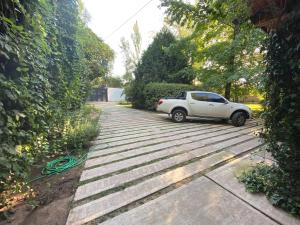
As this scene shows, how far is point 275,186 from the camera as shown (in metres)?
2.59

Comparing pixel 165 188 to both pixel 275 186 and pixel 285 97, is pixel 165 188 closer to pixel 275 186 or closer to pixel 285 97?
pixel 275 186

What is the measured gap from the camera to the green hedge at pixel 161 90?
12117 millimetres

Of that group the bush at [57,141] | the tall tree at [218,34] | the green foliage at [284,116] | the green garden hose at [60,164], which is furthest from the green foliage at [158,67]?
the green foliage at [284,116]

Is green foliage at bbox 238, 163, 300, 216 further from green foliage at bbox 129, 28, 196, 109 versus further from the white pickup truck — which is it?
green foliage at bbox 129, 28, 196, 109

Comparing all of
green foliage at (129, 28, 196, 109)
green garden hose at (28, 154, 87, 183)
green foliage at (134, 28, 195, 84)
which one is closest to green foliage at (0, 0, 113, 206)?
green garden hose at (28, 154, 87, 183)

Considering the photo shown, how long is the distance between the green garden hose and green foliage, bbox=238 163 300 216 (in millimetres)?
3170

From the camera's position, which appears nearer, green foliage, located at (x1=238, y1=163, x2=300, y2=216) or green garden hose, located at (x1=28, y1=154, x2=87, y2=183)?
green foliage, located at (x1=238, y1=163, x2=300, y2=216)

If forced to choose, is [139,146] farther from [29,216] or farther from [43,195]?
[29,216]

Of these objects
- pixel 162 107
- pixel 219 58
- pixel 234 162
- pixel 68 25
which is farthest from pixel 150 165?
pixel 219 58

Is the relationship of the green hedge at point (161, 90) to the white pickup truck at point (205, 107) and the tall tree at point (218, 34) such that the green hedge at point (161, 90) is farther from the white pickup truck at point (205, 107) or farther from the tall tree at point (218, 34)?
the white pickup truck at point (205, 107)

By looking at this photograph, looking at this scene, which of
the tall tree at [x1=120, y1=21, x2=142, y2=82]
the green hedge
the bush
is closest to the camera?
the bush

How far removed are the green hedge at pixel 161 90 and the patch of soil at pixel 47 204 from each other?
954 cm

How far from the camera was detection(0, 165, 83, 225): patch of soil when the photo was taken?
7.09ft

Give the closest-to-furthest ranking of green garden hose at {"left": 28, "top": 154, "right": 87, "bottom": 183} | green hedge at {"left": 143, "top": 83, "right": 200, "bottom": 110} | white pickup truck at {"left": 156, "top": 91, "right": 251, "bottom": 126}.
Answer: green garden hose at {"left": 28, "top": 154, "right": 87, "bottom": 183} < white pickup truck at {"left": 156, "top": 91, "right": 251, "bottom": 126} < green hedge at {"left": 143, "top": 83, "right": 200, "bottom": 110}
